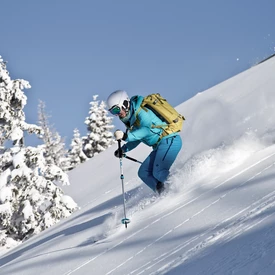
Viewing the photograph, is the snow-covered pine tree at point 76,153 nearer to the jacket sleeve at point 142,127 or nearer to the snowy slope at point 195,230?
the snowy slope at point 195,230

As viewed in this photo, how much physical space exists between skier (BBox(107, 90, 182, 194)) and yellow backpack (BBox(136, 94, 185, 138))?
0.18 ft

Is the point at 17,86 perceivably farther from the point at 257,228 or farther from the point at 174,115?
the point at 257,228

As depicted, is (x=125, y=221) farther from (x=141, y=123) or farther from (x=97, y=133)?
(x=97, y=133)

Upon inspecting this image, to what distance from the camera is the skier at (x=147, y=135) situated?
834 cm

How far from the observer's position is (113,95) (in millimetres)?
8391

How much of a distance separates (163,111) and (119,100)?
0.81 metres

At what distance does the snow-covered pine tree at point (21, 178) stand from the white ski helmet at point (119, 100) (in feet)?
34.8

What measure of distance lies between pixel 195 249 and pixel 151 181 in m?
4.34

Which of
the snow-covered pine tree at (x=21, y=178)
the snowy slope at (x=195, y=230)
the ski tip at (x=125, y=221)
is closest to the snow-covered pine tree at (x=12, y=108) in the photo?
the snow-covered pine tree at (x=21, y=178)

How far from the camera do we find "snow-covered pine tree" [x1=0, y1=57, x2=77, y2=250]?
60.5 feet

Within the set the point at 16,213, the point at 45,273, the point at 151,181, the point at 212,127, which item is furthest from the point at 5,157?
the point at 45,273

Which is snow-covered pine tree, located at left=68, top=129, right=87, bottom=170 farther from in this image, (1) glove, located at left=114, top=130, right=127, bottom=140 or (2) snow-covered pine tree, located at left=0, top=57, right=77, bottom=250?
(1) glove, located at left=114, top=130, right=127, bottom=140

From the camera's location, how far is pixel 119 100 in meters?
8.32

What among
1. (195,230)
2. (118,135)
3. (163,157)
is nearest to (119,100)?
(118,135)
